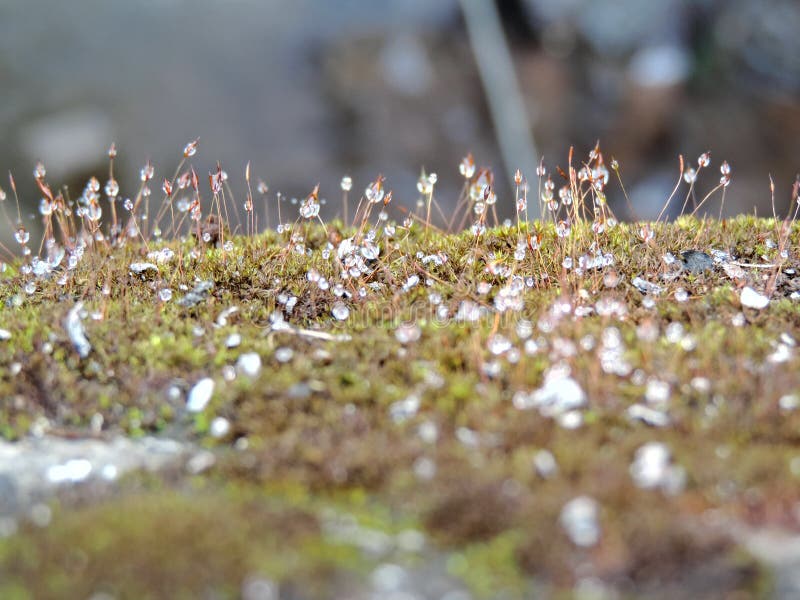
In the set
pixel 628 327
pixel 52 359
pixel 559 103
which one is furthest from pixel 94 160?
pixel 628 327

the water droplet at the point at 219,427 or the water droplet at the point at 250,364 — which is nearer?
the water droplet at the point at 219,427

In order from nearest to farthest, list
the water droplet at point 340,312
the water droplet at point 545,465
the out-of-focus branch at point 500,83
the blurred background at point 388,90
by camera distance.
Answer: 1. the water droplet at point 545,465
2. the water droplet at point 340,312
3. the blurred background at point 388,90
4. the out-of-focus branch at point 500,83

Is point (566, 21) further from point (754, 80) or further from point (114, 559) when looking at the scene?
point (114, 559)

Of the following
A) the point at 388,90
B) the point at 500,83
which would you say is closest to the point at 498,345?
the point at 388,90

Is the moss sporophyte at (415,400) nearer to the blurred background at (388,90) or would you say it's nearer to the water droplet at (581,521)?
the water droplet at (581,521)

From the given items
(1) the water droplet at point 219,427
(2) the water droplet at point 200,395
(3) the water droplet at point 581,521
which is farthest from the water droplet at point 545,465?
(2) the water droplet at point 200,395

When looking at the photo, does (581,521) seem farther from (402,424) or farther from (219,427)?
(219,427)

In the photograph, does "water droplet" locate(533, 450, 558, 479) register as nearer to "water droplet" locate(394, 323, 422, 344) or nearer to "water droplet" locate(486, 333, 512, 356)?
"water droplet" locate(486, 333, 512, 356)
